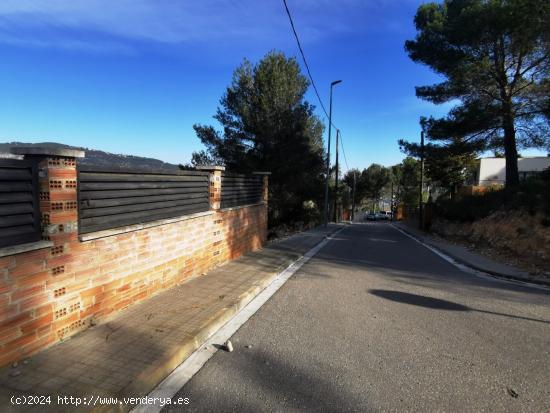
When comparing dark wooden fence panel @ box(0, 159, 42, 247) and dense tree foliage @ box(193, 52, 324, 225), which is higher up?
dense tree foliage @ box(193, 52, 324, 225)

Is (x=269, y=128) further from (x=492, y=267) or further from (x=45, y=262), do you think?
(x=45, y=262)

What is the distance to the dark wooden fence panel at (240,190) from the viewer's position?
913 centimetres

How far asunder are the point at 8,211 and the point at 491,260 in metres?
11.8

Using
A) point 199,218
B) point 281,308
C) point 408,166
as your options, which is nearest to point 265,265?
point 199,218

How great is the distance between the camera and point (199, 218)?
7.53m

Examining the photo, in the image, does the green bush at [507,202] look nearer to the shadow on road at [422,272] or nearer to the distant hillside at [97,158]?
the shadow on road at [422,272]

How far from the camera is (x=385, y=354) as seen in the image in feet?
14.0

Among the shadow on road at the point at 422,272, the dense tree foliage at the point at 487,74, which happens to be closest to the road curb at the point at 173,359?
the shadow on road at the point at 422,272

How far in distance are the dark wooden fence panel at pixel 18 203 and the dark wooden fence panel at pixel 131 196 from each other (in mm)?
600

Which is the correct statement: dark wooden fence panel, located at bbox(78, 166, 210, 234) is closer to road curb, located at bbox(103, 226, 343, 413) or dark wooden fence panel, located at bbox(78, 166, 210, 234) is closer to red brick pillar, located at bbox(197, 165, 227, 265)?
red brick pillar, located at bbox(197, 165, 227, 265)

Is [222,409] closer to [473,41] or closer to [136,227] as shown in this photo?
[136,227]

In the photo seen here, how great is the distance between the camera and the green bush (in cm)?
1508

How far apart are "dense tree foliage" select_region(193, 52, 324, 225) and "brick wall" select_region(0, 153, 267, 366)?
1713cm

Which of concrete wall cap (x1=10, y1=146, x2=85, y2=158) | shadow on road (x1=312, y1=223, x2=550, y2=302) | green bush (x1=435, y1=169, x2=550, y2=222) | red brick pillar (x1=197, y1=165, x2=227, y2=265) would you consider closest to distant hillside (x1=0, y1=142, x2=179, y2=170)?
concrete wall cap (x1=10, y1=146, x2=85, y2=158)
